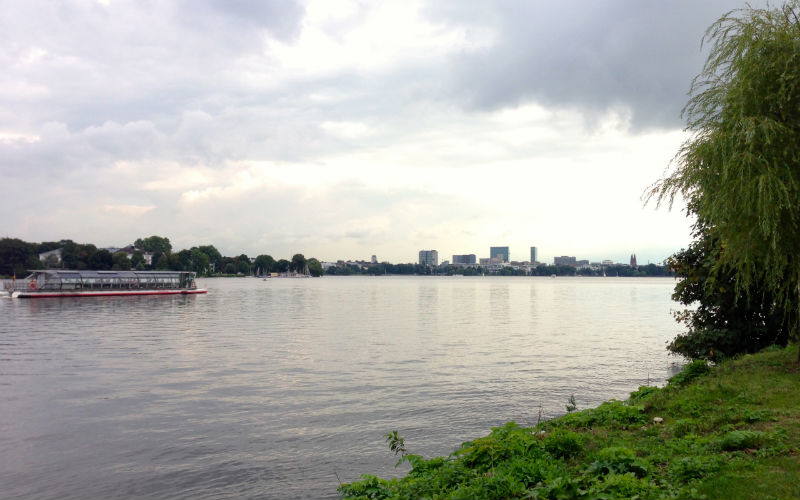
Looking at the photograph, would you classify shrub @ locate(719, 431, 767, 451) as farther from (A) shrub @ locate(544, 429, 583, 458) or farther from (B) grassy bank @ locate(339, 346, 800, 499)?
(A) shrub @ locate(544, 429, 583, 458)

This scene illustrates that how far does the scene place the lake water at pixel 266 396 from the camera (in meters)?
15.1

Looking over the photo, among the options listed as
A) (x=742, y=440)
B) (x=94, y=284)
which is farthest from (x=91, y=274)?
(x=742, y=440)

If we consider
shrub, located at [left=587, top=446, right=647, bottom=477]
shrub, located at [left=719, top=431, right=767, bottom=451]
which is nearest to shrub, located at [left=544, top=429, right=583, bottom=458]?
shrub, located at [left=587, top=446, right=647, bottom=477]

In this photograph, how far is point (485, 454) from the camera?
11852 mm

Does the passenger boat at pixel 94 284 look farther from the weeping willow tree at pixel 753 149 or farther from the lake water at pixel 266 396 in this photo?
the weeping willow tree at pixel 753 149

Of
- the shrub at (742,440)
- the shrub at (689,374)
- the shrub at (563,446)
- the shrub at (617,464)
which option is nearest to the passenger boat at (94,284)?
the shrub at (689,374)

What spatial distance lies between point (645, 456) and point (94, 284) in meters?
120

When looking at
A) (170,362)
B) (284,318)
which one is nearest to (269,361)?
(170,362)

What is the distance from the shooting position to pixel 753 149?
1520cm

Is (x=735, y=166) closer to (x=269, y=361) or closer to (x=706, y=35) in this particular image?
(x=706, y=35)

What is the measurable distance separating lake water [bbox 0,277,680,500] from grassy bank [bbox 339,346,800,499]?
149 inches

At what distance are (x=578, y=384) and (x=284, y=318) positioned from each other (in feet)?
142

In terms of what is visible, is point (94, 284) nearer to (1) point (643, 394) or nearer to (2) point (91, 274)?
(2) point (91, 274)

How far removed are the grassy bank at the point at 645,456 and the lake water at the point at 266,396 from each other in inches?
149
